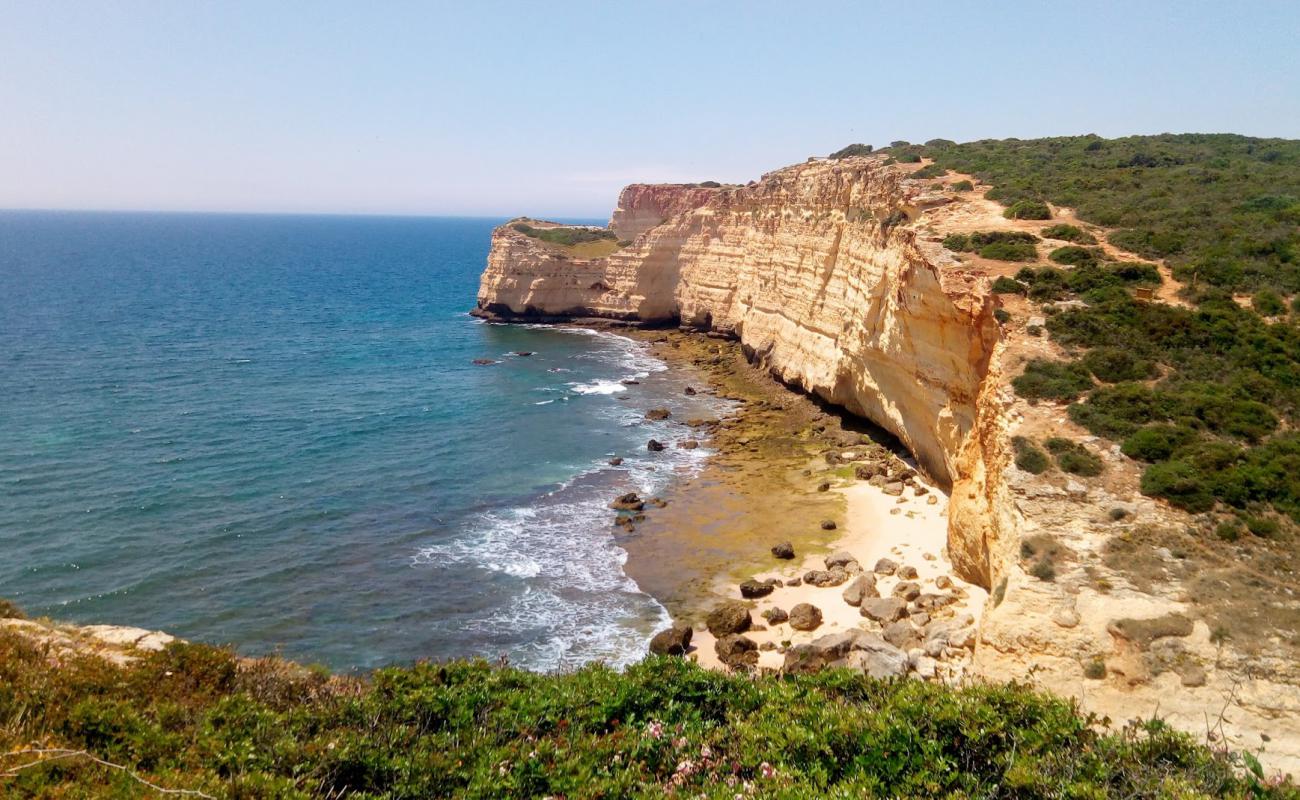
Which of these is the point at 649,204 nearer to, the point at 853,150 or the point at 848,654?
the point at 853,150

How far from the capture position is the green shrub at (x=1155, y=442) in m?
18.6

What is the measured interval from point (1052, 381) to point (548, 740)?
58.7ft

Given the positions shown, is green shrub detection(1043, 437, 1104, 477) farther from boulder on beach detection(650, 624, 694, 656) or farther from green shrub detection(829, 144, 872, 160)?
green shrub detection(829, 144, 872, 160)

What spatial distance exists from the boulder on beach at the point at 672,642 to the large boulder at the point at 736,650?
91cm

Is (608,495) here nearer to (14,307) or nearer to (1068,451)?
(1068,451)

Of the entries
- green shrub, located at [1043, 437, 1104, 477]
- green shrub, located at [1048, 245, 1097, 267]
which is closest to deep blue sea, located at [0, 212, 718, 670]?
green shrub, located at [1043, 437, 1104, 477]

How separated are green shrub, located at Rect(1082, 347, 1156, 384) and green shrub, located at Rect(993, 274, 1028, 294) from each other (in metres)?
3.77

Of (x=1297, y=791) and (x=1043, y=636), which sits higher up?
(x=1297, y=791)

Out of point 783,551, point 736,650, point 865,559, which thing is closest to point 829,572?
point 865,559

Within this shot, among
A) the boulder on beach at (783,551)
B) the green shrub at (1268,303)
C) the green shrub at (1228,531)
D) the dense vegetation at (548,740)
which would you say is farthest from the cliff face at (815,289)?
the dense vegetation at (548,740)

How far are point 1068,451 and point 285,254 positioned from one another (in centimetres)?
16980

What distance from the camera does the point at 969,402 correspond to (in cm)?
2698

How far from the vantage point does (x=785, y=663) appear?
20.0 m

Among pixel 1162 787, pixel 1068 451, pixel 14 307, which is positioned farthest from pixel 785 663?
pixel 14 307
